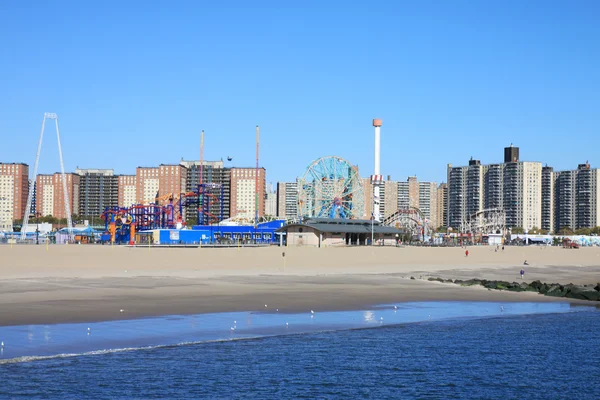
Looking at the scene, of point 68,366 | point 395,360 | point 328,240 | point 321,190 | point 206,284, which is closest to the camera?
point 68,366

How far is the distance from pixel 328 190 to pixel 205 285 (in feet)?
279

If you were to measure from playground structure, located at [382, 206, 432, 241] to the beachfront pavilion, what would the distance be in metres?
28.5

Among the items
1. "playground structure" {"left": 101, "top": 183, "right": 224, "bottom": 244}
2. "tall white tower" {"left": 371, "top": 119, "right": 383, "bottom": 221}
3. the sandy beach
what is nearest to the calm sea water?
the sandy beach

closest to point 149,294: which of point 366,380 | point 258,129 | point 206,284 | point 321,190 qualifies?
point 206,284

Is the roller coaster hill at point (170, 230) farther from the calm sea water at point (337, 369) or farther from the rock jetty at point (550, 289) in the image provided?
the calm sea water at point (337, 369)

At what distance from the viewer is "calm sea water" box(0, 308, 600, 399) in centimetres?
1664

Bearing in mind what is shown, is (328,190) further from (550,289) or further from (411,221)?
(550,289)

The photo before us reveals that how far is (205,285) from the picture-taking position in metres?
38.2

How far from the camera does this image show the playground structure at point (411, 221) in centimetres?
14662

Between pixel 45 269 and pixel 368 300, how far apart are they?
22.1 metres

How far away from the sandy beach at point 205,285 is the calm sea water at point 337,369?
6615 millimetres

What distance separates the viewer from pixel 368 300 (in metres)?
34.2

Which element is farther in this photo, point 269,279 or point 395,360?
point 269,279

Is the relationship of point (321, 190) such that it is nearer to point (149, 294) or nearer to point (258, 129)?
point (258, 129)
